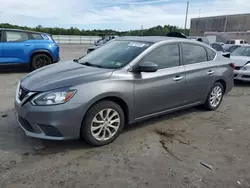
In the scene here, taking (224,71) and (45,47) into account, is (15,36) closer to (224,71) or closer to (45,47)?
(45,47)

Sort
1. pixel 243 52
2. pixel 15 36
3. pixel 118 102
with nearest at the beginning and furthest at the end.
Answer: pixel 118 102 < pixel 15 36 < pixel 243 52

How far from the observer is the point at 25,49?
874cm

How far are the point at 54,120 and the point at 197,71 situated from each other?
2.84 metres

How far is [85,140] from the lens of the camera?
3.32m

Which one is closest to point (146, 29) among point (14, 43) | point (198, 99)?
point (14, 43)

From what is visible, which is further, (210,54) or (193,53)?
(210,54)

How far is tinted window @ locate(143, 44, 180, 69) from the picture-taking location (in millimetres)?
3863

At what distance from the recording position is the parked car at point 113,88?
9.96 feet

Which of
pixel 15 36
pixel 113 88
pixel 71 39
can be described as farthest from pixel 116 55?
pixel 71 39

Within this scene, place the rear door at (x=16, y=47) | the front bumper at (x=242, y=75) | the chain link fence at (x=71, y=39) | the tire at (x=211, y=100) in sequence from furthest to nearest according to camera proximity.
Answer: the chain link fence at (x=71, y=39) < the rear door at (x=16, y=47) < the front bumper at (x=242, y=75) < the tire at (x=211, y=100)

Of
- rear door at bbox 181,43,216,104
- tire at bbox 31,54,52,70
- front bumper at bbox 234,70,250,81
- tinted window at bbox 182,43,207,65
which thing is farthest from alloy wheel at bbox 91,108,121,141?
tire at bbox 31,54,52,70

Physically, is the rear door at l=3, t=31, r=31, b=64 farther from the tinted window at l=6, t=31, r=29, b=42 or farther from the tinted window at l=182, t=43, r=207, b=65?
the tinted window at l=182, t=43, r=207, b=65

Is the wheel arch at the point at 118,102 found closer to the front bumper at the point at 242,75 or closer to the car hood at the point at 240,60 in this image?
the front bumper at the point at 242,75

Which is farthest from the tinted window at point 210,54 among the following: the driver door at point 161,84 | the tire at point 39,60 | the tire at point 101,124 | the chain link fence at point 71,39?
the chain link fence at point 71,39
